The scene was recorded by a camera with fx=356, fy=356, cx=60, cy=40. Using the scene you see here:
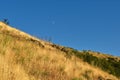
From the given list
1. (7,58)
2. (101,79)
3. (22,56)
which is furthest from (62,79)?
(101,79)

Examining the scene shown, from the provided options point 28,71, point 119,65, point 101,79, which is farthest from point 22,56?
point 119,65

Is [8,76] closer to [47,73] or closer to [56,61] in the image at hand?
[47,73]

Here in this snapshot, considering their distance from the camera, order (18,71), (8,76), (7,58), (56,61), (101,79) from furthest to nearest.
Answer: (101,79), (56,61), (7,58), (18,71), (8,76)

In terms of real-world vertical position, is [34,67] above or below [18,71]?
above

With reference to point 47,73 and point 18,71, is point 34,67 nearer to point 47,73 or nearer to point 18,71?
point 47,73

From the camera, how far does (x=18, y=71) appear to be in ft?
32.4

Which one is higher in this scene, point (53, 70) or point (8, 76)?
point (53, 70)

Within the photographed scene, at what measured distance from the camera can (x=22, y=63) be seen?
11992 mm

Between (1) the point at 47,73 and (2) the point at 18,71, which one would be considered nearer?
(2) the point at 18,71

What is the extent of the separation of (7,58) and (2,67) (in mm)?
1722

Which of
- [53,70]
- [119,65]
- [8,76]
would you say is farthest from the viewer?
[119,65]

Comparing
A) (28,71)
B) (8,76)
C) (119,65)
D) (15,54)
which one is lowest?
(8,76)

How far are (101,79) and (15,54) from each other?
23.2 feet

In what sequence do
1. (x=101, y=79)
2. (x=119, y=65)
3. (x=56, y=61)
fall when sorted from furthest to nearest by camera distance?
(x=119, y=65)
(x=101, y=79)
(x=56, y=61)
